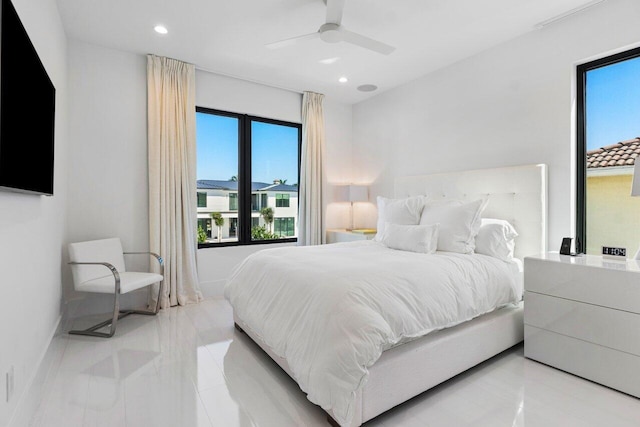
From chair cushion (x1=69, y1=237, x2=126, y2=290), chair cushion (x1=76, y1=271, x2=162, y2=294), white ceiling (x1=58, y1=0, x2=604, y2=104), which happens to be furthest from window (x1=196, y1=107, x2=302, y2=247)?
chair cushion (x1=76, y1=271, x2=162, y2=294)

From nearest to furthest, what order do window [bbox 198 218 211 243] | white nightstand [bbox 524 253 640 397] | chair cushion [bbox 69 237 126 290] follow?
white nightstand [bbox 524 253 640 397], chair cushion [bbox 69 237 126 290], window [bbox 198 218 211 243]

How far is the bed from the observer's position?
1.61 metres

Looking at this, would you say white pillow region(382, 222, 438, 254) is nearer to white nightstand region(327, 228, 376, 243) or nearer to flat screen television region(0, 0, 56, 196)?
white nightstand region(327, 228, 376, 243)

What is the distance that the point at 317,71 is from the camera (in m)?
4.02

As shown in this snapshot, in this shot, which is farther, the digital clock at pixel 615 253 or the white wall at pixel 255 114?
the white wall at pixel 255 114

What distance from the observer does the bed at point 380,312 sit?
161 centimetres

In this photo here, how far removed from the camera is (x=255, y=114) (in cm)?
441

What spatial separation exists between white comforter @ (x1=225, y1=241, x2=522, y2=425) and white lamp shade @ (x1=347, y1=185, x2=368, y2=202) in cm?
213

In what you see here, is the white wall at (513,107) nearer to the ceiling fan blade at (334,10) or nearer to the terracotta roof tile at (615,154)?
the terracotta roof tile at (615,154)

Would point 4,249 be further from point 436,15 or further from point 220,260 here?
point 436,15

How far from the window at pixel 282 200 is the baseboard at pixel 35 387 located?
9.36 ft

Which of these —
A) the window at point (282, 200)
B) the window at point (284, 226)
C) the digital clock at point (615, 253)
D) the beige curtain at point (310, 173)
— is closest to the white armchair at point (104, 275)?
the window at point (284, 226)

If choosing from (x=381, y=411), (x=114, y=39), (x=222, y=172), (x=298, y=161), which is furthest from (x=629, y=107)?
(x=114, y=39)

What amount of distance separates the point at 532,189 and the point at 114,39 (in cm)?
425
